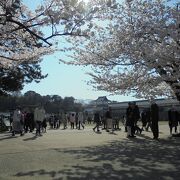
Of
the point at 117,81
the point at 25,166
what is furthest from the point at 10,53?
the point at 25,166

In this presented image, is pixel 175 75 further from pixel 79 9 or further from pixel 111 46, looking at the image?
pixel 79 9

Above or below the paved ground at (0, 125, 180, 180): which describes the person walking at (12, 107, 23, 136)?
above

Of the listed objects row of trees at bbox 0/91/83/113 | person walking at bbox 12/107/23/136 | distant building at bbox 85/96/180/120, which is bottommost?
person walking at bbox 12/107/23/136

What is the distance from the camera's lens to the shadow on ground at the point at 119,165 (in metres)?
10.5

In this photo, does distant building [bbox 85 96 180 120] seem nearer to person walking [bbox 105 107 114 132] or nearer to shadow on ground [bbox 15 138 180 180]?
person walking [bbox 105 107 114 132]

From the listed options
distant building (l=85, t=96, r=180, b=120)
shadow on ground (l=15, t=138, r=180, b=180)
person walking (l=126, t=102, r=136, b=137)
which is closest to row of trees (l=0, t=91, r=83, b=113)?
distant building (l=85, t=96, r=180, b=120)

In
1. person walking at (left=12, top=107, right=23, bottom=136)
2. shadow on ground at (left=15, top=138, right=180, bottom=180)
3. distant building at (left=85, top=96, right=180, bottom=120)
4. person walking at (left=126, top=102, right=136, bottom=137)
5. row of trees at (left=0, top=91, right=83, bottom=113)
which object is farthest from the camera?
row of trees at (left=0, top=91, right=83, bottom=113)

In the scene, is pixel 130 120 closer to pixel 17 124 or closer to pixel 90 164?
pixel 17 124

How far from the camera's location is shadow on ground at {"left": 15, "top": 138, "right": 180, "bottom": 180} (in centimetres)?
1046

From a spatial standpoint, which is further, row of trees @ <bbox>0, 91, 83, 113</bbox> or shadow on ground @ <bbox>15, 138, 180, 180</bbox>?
row of trees @ <bbox>0, 91, 83, 113</bbox>

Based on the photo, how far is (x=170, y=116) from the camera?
2766 cm

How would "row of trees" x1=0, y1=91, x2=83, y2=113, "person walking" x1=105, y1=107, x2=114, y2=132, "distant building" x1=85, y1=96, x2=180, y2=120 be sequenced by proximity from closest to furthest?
"person walking" x1=105, y1=107, x2=114, y2=132
"distant building" x1=85, y1=96, x2=180, y2=120
"row of trees" x1=0, y1=91, x2=83, y2=113

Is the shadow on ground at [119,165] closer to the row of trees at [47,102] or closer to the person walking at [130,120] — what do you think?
the person walking at [130,120]

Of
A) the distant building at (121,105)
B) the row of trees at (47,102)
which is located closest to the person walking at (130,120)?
the distant building at (121,105)
